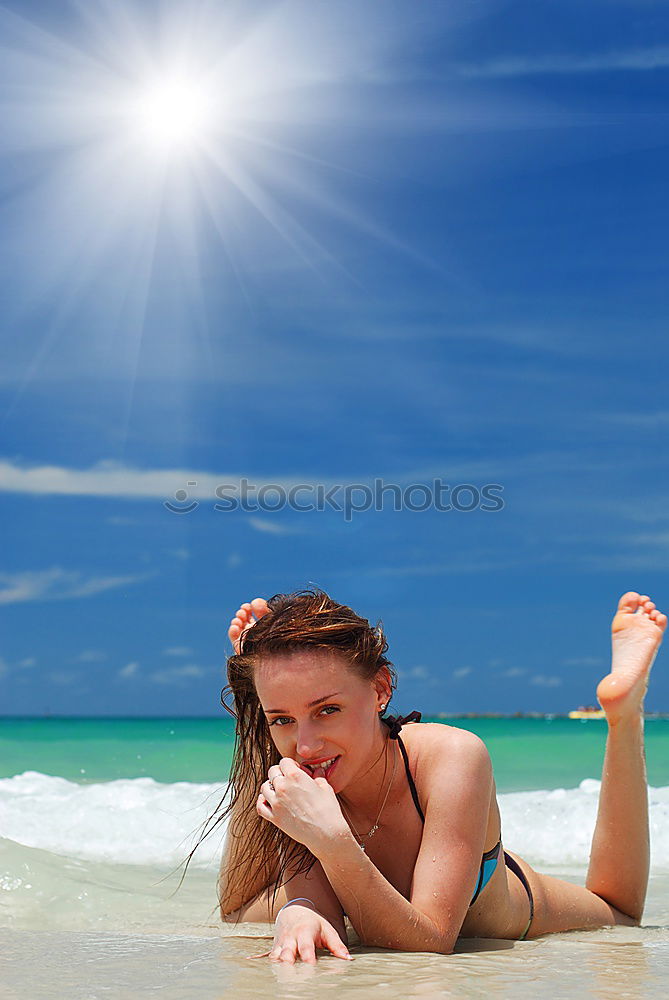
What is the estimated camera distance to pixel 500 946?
3633mm

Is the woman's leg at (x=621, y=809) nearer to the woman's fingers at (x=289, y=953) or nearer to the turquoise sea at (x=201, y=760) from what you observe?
the woman's fingers at (x=289, y=953)

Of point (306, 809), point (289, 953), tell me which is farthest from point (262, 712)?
point (289, 953)

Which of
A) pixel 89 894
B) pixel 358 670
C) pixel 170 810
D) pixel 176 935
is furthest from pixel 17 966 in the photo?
pixel 170 810

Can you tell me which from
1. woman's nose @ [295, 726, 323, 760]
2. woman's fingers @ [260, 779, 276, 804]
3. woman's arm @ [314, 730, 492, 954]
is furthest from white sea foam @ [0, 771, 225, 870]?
woman's fingers @ [260, 779, 276, 804]

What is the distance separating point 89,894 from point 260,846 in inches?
77.4

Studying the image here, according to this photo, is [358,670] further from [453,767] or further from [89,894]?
[89,894]

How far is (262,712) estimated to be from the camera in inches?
146

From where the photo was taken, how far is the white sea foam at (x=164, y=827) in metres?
8.44

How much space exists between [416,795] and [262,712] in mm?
625

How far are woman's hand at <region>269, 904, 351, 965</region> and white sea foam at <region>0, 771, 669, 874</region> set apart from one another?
4593mm

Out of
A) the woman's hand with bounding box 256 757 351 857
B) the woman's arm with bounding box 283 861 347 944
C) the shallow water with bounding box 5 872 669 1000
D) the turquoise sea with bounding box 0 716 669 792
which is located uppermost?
the turquoise sea with bounding box 0 716 669 792

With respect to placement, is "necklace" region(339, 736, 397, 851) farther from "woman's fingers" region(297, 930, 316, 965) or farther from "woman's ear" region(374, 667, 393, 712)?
"woman's fingers" region(297, 930, 316, 965)

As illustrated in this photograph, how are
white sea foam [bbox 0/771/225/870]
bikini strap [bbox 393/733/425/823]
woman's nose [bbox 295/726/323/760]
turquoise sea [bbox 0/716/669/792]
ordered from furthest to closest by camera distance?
turquoise sea [bbox 0/716/669/792] → white sea foam [bbox 0/771/225/870] → bikini strap [bbox 393/733/425/823] → woman's nose [bbox 295/726/323/760]

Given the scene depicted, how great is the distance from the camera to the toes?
Result: 4824 millimetres
